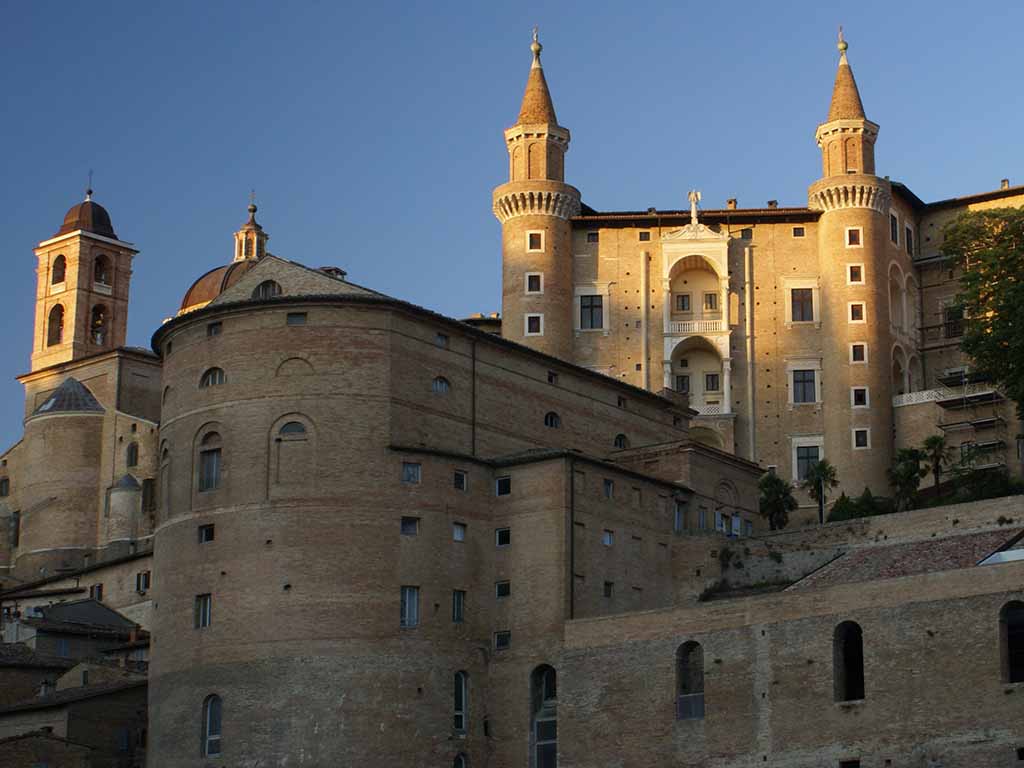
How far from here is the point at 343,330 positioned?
213 feet

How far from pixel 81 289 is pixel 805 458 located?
139ft

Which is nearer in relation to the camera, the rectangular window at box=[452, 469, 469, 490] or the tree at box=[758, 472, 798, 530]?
the rectangular window at box=[452, 469, 469, 490]

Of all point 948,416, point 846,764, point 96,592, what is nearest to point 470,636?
point 846,764

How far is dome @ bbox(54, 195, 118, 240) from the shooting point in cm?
11350

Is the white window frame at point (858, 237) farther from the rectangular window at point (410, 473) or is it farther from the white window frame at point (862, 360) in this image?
the rectangular window at point (410, 473)

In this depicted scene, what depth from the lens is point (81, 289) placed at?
111438mm

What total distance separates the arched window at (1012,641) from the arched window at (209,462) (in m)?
25.5

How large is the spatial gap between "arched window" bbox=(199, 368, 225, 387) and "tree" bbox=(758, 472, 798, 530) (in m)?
24.7

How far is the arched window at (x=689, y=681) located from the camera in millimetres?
56844

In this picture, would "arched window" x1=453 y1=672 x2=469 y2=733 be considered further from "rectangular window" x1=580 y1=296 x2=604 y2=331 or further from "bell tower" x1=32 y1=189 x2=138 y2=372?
"bell tower" x1=32 y1=189 x2=138 y2=372

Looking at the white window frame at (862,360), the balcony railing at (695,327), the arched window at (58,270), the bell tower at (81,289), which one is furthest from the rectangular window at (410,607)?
the arched window at (58,270)

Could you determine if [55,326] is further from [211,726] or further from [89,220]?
[211,726]

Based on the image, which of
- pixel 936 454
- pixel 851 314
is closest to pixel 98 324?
pixel 851 314

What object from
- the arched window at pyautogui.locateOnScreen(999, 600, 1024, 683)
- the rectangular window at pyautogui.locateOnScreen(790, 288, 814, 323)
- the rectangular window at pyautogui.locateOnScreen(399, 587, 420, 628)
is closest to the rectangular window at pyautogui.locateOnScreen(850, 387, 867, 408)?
the rectangular window at pyautogui.locateOnScreen(790, 288, 814, 323)
